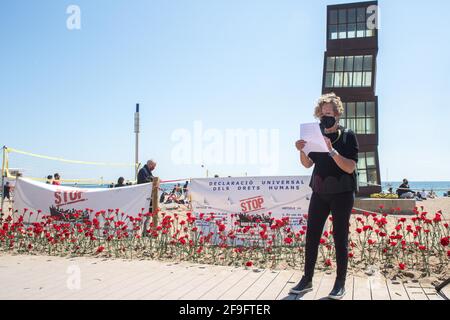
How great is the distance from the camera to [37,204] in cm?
1015

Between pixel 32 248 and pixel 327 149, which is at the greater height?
pixel 327 149

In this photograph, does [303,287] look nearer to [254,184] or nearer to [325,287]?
[325,287]

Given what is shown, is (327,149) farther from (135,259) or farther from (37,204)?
(37,204)

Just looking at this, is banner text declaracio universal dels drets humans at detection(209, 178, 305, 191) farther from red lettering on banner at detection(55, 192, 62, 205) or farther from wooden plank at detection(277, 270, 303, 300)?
red lettering on banner at detection(55, 192, 62, 205)

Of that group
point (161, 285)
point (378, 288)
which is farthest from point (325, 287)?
point (161, 285)

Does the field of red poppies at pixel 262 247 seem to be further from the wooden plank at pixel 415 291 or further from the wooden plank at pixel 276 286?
the wooden plank at pixel 276 286

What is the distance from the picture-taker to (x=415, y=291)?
177 inches

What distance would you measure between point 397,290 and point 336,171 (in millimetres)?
1565

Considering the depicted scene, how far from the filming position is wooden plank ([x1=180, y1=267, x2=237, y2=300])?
14.2 ft

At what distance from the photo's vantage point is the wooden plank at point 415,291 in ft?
13.9

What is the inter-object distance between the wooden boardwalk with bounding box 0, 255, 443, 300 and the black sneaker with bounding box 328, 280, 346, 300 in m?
0.09

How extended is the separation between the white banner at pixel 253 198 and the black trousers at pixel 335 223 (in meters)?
3.36
